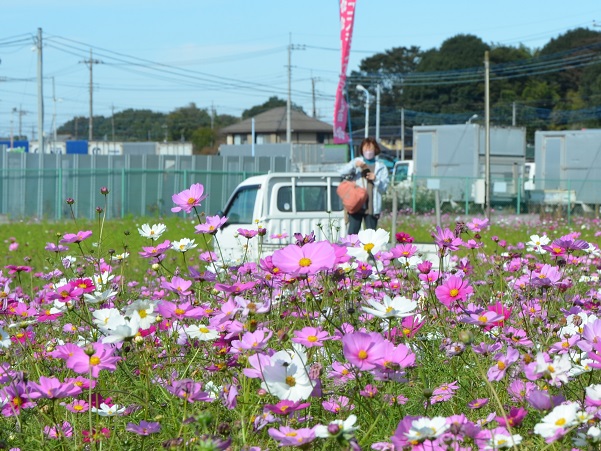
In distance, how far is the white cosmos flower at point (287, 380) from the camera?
1.92 metres

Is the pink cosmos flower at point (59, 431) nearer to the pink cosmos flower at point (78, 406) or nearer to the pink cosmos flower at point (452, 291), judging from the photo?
the pink cosmos flower at point (78, 406)

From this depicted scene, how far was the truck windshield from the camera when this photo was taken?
10758 mm

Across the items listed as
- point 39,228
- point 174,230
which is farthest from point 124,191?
point 174,230

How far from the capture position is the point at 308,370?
6.60 ft

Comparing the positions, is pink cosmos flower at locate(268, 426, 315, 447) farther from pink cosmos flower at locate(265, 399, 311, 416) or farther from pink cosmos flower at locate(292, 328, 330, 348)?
pink cosmos flower at locate(292, 328, 330, 348)

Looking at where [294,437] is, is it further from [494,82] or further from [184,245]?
[494,82]

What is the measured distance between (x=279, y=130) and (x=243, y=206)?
8247cm

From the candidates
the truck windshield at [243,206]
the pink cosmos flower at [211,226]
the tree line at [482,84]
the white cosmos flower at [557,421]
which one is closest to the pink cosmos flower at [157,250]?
the pink cosmos flower at [211,226]

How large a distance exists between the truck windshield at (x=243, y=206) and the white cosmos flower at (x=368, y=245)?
8126mm

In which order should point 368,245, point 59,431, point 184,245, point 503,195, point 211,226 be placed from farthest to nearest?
point 503,195
point 184,245
point 211,226
point 368,245
point 59,431

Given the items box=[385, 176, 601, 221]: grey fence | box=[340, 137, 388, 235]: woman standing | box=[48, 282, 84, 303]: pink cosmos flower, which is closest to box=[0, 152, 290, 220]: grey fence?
box=[385, 176, 601, 221]: grey fence

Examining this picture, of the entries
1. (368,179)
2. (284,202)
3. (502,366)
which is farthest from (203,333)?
(284,202)

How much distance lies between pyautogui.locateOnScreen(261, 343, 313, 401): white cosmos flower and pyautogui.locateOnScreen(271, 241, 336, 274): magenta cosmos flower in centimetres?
20

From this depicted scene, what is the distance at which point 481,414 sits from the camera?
269cm
